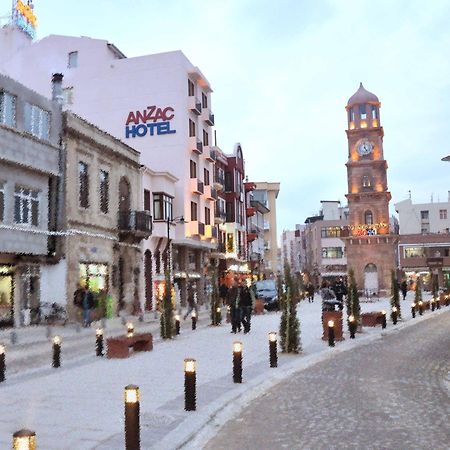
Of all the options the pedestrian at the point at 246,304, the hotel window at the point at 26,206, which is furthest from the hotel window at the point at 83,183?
the pedestrian at the point at 246,304

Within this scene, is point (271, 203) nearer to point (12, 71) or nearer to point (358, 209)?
point (358, 209)

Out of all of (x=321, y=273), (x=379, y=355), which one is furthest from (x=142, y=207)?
(x=321, y=273)

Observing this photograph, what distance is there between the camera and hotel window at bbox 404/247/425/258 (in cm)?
7994

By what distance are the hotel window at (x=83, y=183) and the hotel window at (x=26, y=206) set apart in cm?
333

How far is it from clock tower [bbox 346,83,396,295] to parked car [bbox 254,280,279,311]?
26.6 meters

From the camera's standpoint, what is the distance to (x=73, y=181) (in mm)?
27641

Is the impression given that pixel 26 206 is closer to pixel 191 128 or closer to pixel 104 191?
pixel 104 191

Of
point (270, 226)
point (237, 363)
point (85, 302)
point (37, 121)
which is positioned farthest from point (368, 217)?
point (237, 363)

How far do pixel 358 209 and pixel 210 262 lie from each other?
19.8 meters

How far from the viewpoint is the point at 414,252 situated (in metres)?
80.4

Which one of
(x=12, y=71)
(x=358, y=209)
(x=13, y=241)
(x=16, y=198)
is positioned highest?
(x=12, y=71)

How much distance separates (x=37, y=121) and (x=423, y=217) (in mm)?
79521

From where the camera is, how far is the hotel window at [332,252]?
314ft

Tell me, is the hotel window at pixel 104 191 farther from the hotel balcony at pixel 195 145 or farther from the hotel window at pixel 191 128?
the hotel window at pixel 191 128
